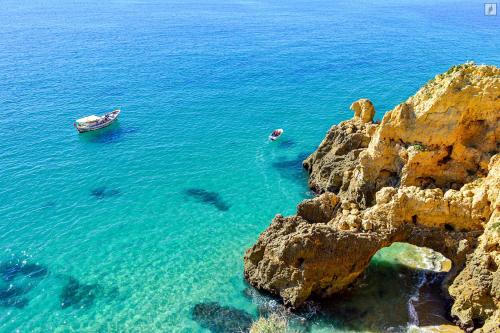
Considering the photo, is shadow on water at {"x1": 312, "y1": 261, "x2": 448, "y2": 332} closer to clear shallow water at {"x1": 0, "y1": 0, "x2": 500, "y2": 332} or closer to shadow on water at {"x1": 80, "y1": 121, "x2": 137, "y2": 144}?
clear shallow water at {"x1": 0, "y1": 0, "x2": 500, "y2": 332}

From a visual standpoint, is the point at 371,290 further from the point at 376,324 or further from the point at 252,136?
the point at 252,136

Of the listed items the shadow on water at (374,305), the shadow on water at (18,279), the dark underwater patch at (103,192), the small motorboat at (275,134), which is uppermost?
the small motorboat at (275,134)

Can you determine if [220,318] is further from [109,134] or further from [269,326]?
[109,134]

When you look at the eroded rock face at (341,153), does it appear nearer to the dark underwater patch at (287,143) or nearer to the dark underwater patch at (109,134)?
the dark underwater patch at (287,143)

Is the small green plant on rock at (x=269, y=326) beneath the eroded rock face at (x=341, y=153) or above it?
beneath

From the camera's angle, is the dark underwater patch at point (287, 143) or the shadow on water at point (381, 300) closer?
the shadow on water at point (381, 300)

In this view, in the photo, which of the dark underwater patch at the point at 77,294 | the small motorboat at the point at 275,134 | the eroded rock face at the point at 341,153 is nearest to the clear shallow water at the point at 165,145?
the dark underwater patch at the point at 77,294

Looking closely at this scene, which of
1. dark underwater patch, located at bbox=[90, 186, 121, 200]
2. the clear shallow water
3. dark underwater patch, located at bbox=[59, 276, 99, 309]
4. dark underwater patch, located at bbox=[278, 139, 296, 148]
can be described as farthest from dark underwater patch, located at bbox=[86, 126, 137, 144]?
dark underwater patch, located at bbox=[59, 276, 99, 309]

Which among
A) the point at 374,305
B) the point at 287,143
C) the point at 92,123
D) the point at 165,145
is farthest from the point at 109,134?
the point at 374,305
